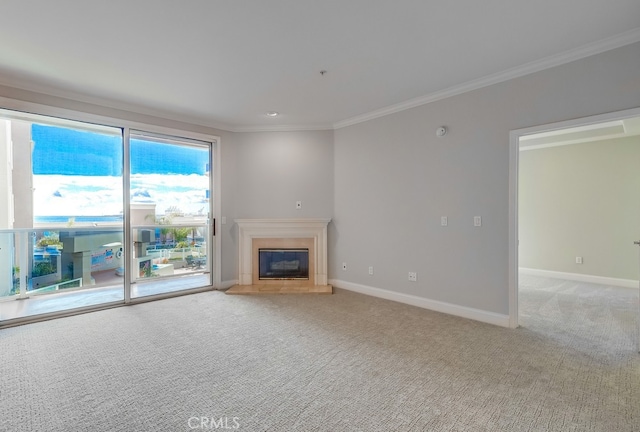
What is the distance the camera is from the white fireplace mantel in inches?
191

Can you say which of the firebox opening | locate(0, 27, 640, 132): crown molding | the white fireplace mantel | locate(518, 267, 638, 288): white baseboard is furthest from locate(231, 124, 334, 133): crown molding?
locate(518, 267, 638, 288): white baseboard

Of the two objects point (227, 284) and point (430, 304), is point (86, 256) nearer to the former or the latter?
point (227, 284)

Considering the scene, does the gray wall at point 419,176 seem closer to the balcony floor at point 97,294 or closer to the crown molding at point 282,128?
the crown molding at point 282,128

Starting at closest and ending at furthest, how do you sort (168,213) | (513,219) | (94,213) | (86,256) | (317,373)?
(317,373) → (513,219) → (94,213) → (86,256) → (168,213)

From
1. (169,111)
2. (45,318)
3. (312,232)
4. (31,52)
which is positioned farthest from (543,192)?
(45,318)

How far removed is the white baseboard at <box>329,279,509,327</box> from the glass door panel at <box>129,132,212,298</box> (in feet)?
7.94

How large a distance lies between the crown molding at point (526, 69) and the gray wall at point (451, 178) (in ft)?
0.17

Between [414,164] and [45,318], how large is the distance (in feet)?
16.3

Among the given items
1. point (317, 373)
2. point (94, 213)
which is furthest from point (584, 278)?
point (94, 213)

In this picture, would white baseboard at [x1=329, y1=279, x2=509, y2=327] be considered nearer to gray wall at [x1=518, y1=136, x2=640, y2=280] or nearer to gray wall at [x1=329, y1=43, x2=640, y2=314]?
gray wall at [x1=329, y1=43, x2=640, y2=314]

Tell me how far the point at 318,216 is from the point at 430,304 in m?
2.20

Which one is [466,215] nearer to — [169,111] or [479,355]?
[479,355]

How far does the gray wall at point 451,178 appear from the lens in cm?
276

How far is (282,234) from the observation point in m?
4.89
